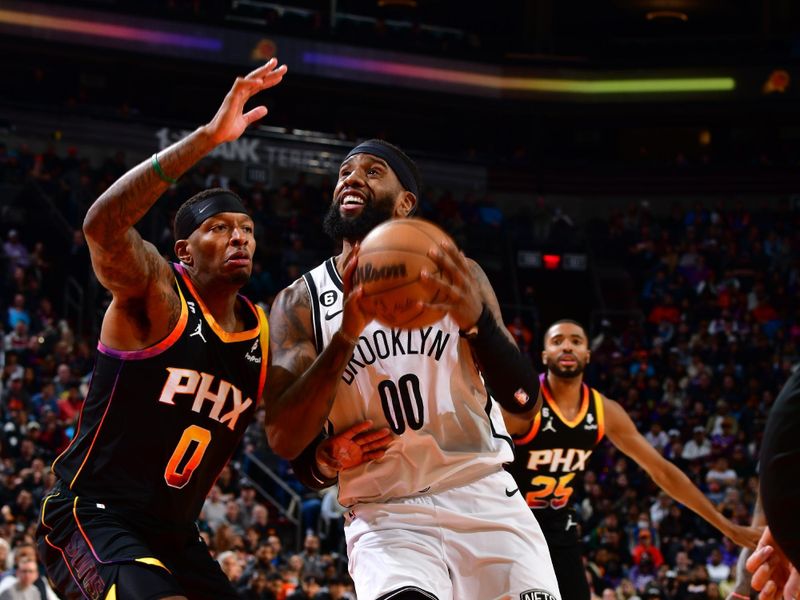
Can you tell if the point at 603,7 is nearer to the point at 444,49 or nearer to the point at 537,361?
the point at 444,49

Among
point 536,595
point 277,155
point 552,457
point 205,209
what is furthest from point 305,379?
point 277,155

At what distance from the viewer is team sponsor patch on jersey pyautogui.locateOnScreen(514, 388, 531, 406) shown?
15.9 ft

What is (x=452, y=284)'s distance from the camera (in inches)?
167

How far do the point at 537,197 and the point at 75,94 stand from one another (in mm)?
11145

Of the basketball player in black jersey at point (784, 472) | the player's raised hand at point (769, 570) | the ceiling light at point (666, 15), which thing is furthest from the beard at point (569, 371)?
the ceiling light at point (666, 15)

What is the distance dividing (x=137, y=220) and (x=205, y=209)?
89 centimetres

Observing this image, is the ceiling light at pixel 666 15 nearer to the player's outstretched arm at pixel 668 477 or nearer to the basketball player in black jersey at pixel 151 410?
the player's outstretched arm at pixel 668 477

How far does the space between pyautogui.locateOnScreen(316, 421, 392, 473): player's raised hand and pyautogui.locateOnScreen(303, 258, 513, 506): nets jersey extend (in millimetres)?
65

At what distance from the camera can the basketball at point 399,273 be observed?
4195 mm

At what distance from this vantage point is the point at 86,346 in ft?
56.7

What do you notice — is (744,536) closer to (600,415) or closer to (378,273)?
(600,415)

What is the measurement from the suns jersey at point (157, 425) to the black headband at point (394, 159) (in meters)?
1.08

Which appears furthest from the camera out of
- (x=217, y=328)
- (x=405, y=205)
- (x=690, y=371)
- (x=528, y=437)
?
(x=690, y=371)

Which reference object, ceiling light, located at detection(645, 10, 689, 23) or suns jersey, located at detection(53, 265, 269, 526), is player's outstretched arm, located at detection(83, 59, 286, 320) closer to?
suns jersey, located at detection(53, 265, 269, 526)
